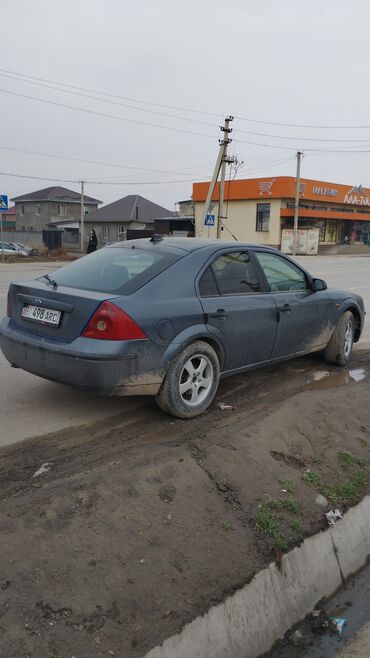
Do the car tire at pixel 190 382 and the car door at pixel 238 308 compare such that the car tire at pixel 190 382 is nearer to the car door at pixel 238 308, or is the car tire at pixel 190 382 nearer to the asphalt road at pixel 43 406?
the car door at pixel 238 308

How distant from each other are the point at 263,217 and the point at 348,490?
44.1m

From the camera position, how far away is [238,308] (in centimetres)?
478

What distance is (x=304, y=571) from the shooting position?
303 centimetres

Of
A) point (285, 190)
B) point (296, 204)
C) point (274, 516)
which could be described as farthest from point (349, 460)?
point (285, 190)

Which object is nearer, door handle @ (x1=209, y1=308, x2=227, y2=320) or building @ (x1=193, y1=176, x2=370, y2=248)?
door handle @ (x1=209, y1=308, x2=227, y2=320)

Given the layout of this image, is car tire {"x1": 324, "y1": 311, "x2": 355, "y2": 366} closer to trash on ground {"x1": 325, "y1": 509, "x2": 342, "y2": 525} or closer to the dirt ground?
the dirt ground

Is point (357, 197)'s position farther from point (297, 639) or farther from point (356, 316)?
point (297, 639)

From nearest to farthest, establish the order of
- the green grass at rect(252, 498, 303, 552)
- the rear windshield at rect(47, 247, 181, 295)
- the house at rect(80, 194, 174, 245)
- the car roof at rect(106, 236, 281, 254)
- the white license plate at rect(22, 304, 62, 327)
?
the green grass at rect(252, 498, 303, 552) → the white license plate at rect(22, 304, 62, 327) → the rear windshield at rect(47, 247, 181, 295) → the car roof at rect(106, 236, 281, 254) → the house at rect(80, 194, 174, 245)

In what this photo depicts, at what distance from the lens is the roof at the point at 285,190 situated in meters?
44.2

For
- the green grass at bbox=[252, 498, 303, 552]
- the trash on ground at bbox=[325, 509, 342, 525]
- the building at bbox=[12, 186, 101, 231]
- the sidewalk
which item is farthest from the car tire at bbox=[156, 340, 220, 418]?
the building at bbox=[12, 186, 101, 231]

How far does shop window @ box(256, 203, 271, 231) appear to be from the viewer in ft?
150

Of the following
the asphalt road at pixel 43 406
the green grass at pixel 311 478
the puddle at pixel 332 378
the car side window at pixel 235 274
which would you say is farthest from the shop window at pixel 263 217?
the green grass at pixel 311 478

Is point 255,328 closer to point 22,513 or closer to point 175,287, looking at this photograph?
point 175,287

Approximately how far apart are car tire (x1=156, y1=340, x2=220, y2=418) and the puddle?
141cm
